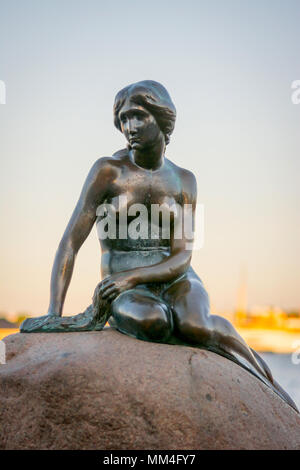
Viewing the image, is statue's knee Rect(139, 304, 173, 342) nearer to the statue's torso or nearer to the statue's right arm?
the statue's torso

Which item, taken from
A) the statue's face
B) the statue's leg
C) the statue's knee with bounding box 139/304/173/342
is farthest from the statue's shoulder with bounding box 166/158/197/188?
the statue's knee with bounding box 139/304/173/342

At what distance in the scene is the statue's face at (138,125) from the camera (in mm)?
4938

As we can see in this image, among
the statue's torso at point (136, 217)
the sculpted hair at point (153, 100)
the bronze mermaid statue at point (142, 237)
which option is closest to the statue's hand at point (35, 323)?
the bronze mermaid statue at point (142, 237)

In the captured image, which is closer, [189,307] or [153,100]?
[189,307]

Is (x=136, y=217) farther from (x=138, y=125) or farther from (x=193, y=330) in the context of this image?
(x=193, y=330)

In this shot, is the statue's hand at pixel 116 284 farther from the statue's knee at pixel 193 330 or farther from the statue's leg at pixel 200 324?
the statue's knee at pixel 193 330

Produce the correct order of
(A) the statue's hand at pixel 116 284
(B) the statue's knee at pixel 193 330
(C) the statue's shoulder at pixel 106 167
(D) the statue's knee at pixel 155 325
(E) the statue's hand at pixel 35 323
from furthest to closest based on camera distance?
1. (C) the statue's shoulder at pixel 106 167
2. (E) the statue's hand at pixel 35 323
3. (A) the statue's hand at pixel 116 284
4. (B) the statue's knee at pixel 193 330
5. (D) the statue's knee at pixel 155 325

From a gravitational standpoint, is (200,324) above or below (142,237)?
below

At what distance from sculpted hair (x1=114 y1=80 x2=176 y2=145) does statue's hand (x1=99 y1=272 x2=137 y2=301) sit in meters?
1.37

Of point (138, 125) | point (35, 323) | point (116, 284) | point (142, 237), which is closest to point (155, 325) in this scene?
point (116, 284)

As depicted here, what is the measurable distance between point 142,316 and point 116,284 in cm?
41

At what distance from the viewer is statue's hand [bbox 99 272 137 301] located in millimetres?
4621

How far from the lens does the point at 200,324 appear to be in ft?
14.8

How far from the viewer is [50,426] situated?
386 centimetres
